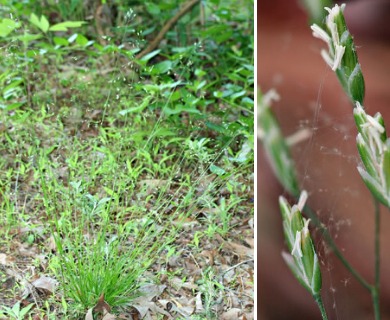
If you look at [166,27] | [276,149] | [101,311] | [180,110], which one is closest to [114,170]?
[180,110]

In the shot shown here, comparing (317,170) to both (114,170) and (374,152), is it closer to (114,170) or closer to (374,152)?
(374,152)

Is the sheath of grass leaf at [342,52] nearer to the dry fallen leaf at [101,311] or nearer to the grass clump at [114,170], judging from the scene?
the grass clump at [114,170]

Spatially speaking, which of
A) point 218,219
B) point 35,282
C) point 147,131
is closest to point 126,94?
point 147,131

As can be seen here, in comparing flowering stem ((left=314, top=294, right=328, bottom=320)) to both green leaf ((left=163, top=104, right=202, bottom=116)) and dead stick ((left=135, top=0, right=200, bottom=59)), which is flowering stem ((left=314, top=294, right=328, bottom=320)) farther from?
dead stick ((left=135, top=0, right=200, bottom=59))

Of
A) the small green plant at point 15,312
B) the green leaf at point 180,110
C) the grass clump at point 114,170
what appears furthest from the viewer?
the green leaf at point 180,110

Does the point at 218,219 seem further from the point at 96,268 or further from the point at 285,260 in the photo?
the point at 285,260

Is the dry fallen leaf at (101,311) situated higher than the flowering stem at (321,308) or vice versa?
the flowering stem at (321,308)

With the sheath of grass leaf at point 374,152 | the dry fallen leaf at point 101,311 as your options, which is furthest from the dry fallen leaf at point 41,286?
the sheath of grass leaf at point 374,152

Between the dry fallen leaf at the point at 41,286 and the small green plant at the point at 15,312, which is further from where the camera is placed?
the dry fallen leaf at the point at 41,286

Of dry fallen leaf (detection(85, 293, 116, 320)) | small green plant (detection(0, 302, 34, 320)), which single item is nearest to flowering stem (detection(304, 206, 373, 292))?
dry fallen leaf (detection(85, 293, 116, 320))
